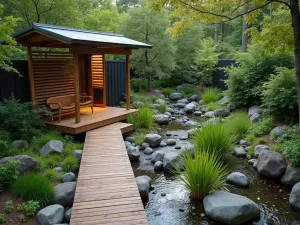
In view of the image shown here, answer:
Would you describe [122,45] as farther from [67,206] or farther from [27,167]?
[67,206]

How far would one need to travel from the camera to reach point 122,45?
730cm

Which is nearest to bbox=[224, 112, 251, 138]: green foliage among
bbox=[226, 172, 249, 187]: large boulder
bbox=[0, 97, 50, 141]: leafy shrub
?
bbox=[226, 172, 249, 187]: large boulder

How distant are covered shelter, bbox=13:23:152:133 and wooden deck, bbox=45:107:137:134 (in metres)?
0.12

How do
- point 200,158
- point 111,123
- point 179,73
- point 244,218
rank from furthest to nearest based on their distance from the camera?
1. point 179,73
2. point 111,123
3. point 200,158
4. point 244,218

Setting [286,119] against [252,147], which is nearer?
[252,147]

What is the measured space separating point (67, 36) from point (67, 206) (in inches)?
142

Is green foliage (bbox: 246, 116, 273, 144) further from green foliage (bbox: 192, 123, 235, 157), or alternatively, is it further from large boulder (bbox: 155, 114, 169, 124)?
large boulder (bbox: 155, 114, 169, 124)

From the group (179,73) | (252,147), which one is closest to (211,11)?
(252,147)

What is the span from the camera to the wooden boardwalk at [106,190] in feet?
10.7

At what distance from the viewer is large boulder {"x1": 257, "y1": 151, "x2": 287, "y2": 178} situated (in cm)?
509

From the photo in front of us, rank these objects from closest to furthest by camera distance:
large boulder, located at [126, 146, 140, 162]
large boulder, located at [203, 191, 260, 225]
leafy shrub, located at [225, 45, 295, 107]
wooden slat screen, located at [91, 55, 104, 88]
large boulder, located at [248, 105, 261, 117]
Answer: large boulder, located at [203, 191, 260, 225] < large boulder, located at [126, 146, 140, 162] < large boulder, located at [248, 105, 261, 117] < leafy shrub, located at [225, 45, 295, 107] < wooden slat screen, located at [91, 55, 104, 88]

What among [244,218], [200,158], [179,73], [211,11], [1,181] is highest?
[211,11]

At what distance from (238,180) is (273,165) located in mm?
778

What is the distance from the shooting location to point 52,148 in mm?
5363
